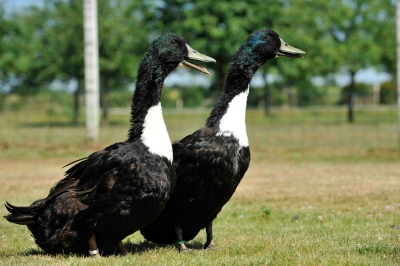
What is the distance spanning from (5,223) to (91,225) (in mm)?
3501

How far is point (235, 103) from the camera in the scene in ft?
21.5

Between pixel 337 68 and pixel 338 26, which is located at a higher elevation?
pixel 338 26

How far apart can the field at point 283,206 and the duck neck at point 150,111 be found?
1.05 metres

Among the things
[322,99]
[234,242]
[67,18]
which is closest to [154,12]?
[67,18]

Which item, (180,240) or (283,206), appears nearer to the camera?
(180,240)

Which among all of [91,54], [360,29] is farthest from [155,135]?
[360,29]

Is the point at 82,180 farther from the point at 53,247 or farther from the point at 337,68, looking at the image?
the point at 337,68

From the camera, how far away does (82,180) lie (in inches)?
242

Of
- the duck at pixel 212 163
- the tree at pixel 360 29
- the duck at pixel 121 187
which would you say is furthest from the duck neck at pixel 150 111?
the tree at pixel 360 29

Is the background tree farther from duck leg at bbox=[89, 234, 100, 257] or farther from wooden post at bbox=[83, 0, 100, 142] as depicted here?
duck leg at bbox=[89, 234, 100, 257]

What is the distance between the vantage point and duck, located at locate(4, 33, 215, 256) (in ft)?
19.0

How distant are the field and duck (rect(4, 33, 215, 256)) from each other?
0.26 metres

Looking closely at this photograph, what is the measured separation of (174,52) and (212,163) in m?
1.14

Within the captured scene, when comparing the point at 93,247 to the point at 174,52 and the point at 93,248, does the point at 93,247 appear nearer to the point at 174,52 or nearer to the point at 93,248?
the point at 93,248
